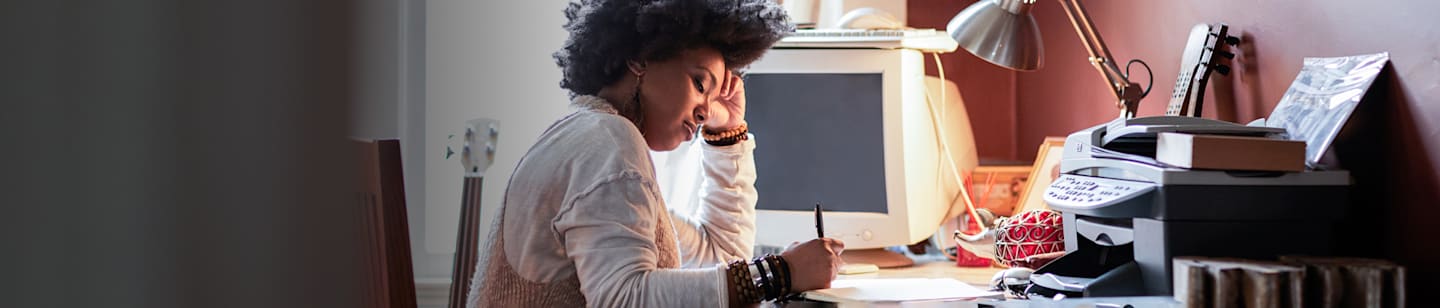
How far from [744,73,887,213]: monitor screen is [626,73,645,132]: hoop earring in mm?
821

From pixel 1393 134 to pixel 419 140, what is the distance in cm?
183

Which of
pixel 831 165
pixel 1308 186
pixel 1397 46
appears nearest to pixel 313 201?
pixel 1308 186

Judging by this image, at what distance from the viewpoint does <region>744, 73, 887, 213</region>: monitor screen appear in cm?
207

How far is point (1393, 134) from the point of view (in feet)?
3.62

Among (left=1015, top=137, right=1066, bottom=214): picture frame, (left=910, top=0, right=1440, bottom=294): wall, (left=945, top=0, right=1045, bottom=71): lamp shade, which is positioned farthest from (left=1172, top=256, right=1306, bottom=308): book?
(left=1015, top=137, right=1066, bottom=214): picture frame

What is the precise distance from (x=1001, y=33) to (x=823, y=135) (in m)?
0.54

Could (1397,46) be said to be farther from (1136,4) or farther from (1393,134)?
(1136,4)

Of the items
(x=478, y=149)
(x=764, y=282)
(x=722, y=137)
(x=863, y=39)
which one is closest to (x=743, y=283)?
(x=764, y=282)

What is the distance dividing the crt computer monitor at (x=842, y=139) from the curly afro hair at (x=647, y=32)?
0.75m

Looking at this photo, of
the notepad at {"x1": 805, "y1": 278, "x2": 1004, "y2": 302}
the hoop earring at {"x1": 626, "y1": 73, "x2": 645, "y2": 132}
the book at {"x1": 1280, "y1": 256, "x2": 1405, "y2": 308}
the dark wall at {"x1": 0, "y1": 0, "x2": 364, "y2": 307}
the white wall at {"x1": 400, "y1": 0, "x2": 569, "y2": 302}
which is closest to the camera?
the dark wall at {"x1": 0, "y1": 0, "x2": 364, "y2": 307}

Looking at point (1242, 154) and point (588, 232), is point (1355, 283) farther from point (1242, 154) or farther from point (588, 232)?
point (588, 232)

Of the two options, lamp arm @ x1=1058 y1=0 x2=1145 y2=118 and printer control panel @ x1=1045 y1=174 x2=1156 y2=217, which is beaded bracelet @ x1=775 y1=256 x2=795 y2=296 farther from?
lamp arm @ x1=1058 y1=0 x2=1145 y2=118

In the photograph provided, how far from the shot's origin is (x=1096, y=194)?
1158mm

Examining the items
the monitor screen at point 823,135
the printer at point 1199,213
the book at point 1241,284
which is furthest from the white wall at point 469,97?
the book at point 1241,284
